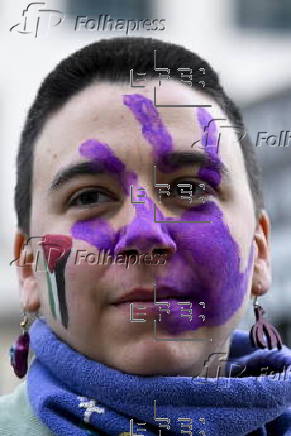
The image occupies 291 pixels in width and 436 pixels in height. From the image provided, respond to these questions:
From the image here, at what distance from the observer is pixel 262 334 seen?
0.90m

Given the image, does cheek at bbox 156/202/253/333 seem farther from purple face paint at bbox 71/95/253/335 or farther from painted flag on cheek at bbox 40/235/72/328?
painted flag on cheek at bbox 40/235/72/328

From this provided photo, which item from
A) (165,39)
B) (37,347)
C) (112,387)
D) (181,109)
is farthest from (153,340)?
(165,39)

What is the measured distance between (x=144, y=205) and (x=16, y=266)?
0.89 ft

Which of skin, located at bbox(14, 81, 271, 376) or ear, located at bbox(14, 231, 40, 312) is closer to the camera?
skin, located at bbox(14, 81, 271, 376)

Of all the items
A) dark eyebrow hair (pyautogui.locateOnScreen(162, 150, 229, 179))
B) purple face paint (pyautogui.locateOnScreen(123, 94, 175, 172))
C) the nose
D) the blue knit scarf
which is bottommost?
the blue knit scarf

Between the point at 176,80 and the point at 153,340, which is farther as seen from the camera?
the point at 176,80

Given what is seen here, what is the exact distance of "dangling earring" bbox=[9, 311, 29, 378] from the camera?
925mm

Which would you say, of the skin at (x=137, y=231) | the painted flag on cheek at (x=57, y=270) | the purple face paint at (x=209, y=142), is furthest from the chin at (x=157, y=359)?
the purple face paint at (x=209, y=142)

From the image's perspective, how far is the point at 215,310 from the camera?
0.81 m

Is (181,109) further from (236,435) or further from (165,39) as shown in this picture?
(236,435)

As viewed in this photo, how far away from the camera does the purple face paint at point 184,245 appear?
77 cm

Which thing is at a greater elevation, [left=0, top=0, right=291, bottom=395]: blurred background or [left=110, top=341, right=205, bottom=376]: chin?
[left=0, top=0, right=291, bottom=395]: blurred background

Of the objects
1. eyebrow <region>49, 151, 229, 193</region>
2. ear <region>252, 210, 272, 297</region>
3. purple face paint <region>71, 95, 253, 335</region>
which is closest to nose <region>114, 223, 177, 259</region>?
purple face paint <region>71, 95, 253, 335</region>

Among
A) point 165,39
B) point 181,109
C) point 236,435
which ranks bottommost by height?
point 236,435
